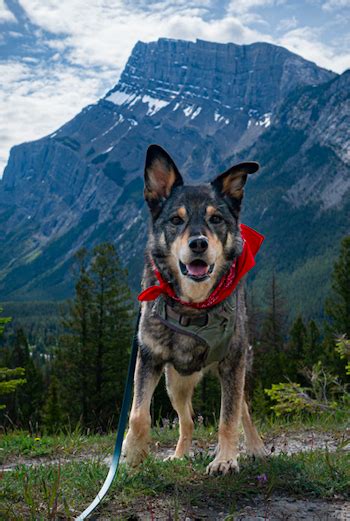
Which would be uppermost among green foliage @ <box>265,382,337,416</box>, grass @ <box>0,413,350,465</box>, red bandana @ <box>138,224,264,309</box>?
red bandana @ <box>138,224,264,309</box>

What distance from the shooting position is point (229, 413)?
4.95m

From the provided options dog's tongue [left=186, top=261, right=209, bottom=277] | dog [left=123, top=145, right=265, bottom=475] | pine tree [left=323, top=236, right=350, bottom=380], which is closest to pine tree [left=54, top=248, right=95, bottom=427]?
pine tree [left=323, top=236, right=350, bottom=380]

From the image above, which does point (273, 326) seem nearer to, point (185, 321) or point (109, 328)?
point (109, 328)

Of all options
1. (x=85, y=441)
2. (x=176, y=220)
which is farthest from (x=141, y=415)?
(x=85, y=441)

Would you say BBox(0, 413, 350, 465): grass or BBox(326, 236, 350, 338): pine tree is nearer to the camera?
BBox(0, 413, 350, 465): grass

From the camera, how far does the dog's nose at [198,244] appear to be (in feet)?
14.7

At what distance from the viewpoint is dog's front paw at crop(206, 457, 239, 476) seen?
4.65 metres

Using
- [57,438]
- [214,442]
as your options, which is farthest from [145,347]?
[57,438]

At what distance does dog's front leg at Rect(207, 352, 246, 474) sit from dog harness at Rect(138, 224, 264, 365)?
0.19 m

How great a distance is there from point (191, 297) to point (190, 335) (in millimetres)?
345

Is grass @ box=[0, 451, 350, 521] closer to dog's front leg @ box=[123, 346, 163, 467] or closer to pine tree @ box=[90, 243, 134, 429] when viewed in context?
dog's front leg @ box=[123, 346, 163, 467]

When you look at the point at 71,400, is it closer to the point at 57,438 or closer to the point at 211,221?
the point at 57,438

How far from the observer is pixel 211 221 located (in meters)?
4.87

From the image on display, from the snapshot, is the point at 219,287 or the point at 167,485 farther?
the point at 219,287
